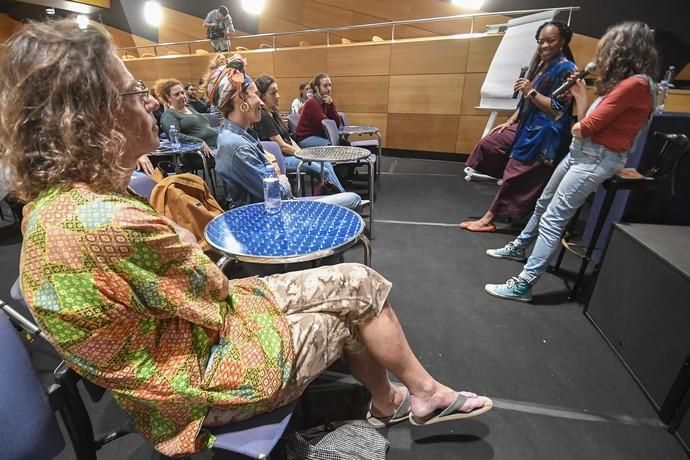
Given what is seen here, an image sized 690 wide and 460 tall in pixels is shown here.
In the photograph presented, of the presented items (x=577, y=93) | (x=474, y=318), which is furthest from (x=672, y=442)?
(x=577, y=93)

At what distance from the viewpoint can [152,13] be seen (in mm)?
9453

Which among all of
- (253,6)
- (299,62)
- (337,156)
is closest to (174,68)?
(253,6)

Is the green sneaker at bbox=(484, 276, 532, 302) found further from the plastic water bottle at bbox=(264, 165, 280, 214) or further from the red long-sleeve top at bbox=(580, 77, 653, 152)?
the plastic water bottle at bbox=(264, 165, 280, 214)

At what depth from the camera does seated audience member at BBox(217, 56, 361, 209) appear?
1.68 m

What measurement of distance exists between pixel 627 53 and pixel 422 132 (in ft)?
13.6

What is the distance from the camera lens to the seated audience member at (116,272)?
0.63 metres

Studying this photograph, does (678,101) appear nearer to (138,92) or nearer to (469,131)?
(469,131)

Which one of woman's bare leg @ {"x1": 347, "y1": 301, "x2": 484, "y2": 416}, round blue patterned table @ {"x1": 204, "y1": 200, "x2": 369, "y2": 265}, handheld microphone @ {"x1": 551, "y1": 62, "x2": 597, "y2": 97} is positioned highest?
handheld microphone @ {"x1": 551, "y1": 62, "x2": 597, "y2": 97}

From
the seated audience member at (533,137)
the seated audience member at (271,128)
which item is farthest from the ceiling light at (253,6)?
the seated audience member at (533,137)

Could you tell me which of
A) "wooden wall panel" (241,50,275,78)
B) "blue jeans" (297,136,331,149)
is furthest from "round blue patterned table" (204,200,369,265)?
"wooden wall panel" (241,50,275,78)

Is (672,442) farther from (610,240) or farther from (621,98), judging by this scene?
(621,98)

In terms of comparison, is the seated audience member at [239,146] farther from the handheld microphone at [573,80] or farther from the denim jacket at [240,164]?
the handheld microphone at [573,80]

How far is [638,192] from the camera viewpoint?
1777 mm

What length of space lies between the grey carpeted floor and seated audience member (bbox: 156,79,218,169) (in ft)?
5.55
